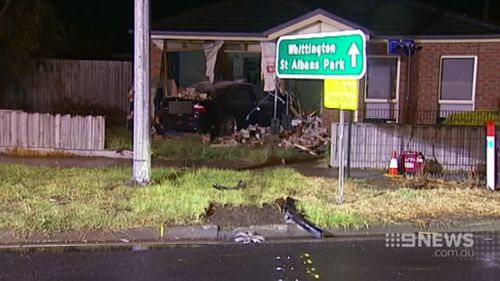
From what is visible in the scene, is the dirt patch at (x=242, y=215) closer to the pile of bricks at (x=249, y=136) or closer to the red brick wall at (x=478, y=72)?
the pile of bricks at (x=249, y=136)

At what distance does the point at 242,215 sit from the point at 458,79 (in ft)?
37.3

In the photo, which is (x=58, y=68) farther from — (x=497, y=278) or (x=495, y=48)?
(x=497, y=278)

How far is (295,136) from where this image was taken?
633 inches

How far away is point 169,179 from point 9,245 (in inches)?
138

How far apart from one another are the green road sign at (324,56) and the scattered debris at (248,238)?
2.52 meters

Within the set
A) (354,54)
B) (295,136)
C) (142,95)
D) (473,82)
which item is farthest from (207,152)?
(473,82)

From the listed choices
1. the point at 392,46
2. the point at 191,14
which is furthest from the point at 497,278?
the point at 191,14

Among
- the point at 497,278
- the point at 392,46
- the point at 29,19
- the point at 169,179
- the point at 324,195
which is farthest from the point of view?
the point at 29,19

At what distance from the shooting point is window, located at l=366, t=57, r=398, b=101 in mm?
18109

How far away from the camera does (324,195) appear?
959 centimetres

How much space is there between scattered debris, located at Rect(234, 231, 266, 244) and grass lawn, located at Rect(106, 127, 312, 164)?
514cm

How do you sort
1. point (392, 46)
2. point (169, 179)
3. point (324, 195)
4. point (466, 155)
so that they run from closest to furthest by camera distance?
point (324, 195) → point (169, 179) → point (466, 155) → point (392, 46)

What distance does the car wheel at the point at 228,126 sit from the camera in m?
16.8

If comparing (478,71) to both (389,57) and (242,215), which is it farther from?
(242,215)
